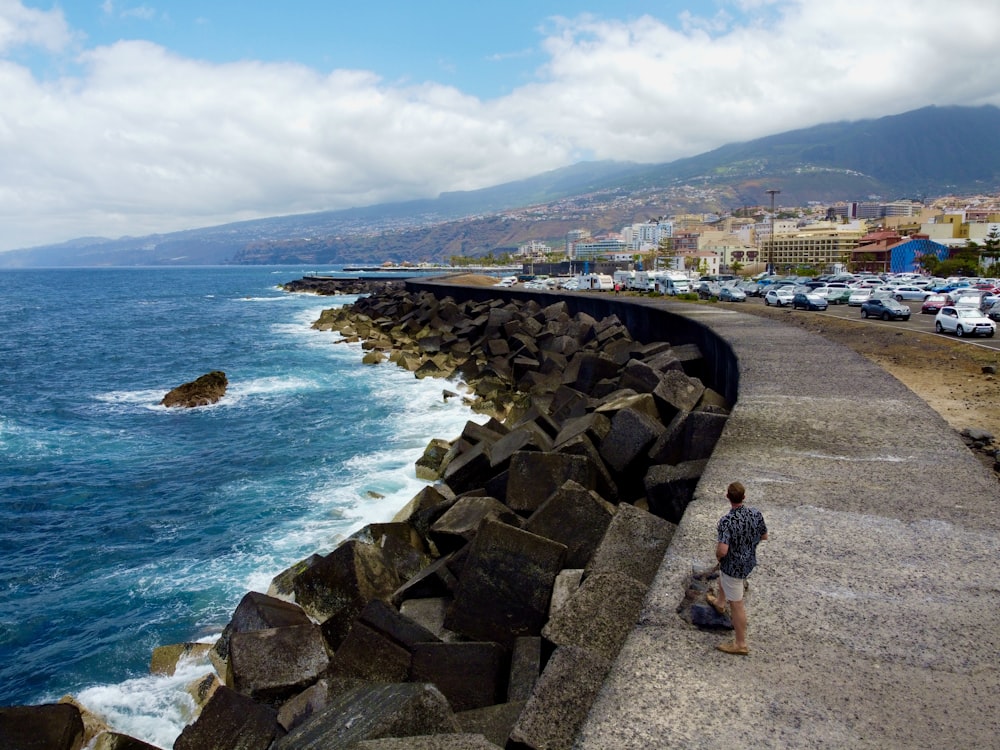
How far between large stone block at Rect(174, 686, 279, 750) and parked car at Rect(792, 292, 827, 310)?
1172 inches

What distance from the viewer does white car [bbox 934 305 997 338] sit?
19.6 m

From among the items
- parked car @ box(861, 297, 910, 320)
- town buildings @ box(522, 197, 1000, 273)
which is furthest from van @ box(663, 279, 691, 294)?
town buildings @ box(522, 197, 1000, 273)

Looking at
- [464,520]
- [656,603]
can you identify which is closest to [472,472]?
[464,520]

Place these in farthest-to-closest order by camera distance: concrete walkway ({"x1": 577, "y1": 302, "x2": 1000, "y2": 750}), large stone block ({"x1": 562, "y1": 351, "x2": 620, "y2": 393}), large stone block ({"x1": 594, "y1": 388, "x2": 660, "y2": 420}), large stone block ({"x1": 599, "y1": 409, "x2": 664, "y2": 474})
→ large stone block ({"x1": 562, "y1": 351, "x2": 620, "y2": 393}) → large stone block ({"x1": 594, "y1": 388, "x2": 660, "y2": 420}) → large stone block ({"x1": 599, "y1": 409, "x2": 664, "y2": 474}) → concrete walkway ({"x1": 577, "y1": 302, "x2": 1000, "y2": 750})

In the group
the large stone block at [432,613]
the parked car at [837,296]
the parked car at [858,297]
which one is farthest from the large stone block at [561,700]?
the parked car at [837,296]

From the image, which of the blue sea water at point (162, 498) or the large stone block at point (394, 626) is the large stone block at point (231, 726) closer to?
the large stone block at point (394, 626)

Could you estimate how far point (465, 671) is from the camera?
16.8 feet

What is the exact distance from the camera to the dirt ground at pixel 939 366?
11.0m

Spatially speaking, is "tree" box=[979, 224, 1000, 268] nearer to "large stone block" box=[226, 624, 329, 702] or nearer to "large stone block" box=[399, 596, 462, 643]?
"large stone block" box=[399, 596, 462, 643]

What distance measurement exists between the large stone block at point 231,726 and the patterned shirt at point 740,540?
379cm

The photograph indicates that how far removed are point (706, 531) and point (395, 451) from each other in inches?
408

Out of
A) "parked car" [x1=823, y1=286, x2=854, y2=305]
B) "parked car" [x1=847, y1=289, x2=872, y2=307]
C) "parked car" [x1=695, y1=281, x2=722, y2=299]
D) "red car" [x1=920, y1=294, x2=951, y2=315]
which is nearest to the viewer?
"red car" [x1=920, y1=294, x2=951, y2=315]

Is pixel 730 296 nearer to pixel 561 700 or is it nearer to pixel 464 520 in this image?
pixel 464 520

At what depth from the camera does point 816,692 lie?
3074mm
